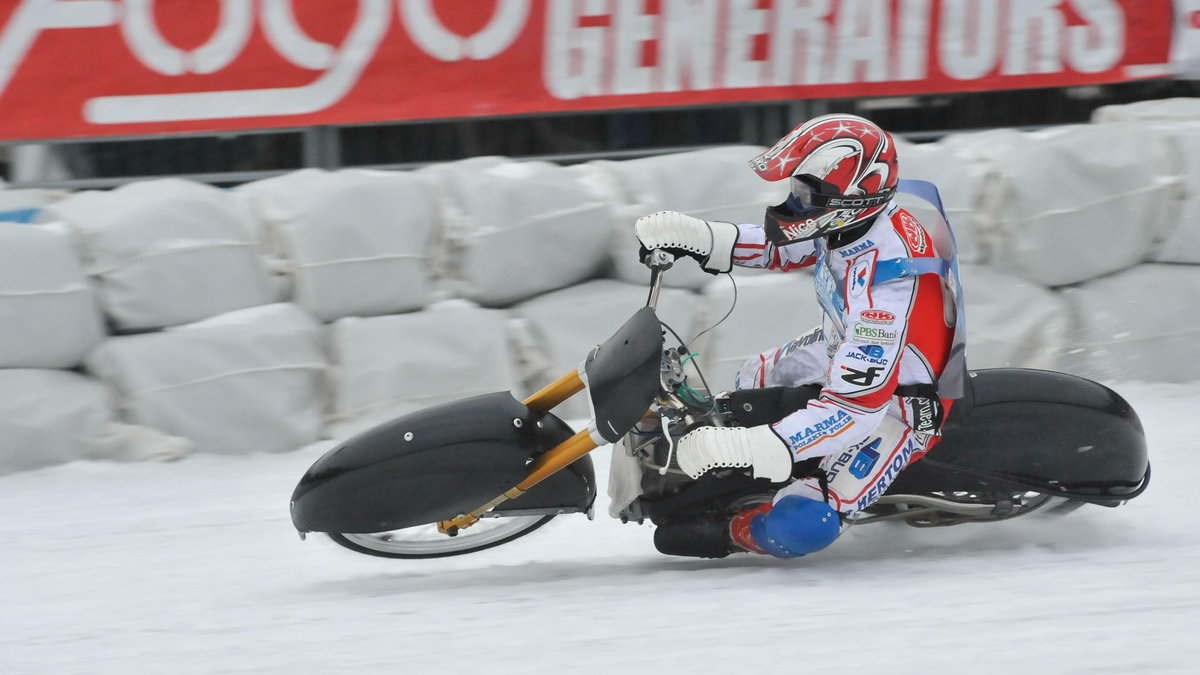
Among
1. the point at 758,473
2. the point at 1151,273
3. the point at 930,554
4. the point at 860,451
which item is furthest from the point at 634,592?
the point at 1151,273

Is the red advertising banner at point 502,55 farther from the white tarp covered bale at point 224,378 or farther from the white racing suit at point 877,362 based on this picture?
the white racing suit at point 877,362

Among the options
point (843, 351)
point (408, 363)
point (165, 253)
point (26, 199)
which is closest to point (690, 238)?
point (843, 351)

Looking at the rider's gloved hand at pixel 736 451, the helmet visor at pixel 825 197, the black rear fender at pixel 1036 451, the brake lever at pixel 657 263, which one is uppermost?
the helmet visor at pixel 825 197

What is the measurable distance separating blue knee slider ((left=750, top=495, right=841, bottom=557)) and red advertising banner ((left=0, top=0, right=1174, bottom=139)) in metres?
3.15

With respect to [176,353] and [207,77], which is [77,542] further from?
[207,77]

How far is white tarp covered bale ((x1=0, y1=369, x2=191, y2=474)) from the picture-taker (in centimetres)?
433

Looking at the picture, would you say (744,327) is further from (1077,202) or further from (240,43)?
(240,43)

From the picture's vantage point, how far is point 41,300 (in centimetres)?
439

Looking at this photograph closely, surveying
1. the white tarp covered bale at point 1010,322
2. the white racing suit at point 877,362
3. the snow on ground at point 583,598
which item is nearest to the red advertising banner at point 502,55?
the white tarp covered bale at point 1010,322

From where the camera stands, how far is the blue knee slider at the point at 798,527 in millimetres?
3213

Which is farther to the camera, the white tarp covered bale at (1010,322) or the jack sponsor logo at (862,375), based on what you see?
the white tarp covered bale at (1010,322)

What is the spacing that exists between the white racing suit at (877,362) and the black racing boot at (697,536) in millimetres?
149

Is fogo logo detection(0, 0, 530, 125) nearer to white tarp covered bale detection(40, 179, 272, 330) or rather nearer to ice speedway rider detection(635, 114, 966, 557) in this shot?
white tarp covered bale detection(40, 179, 272, 330)

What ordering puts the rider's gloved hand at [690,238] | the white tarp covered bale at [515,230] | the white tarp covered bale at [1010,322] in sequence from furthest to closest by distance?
the white tarp covered bale at [1010,322], the white tarp covered bale at [515,230], the rider's gloved hand at [690,238]
